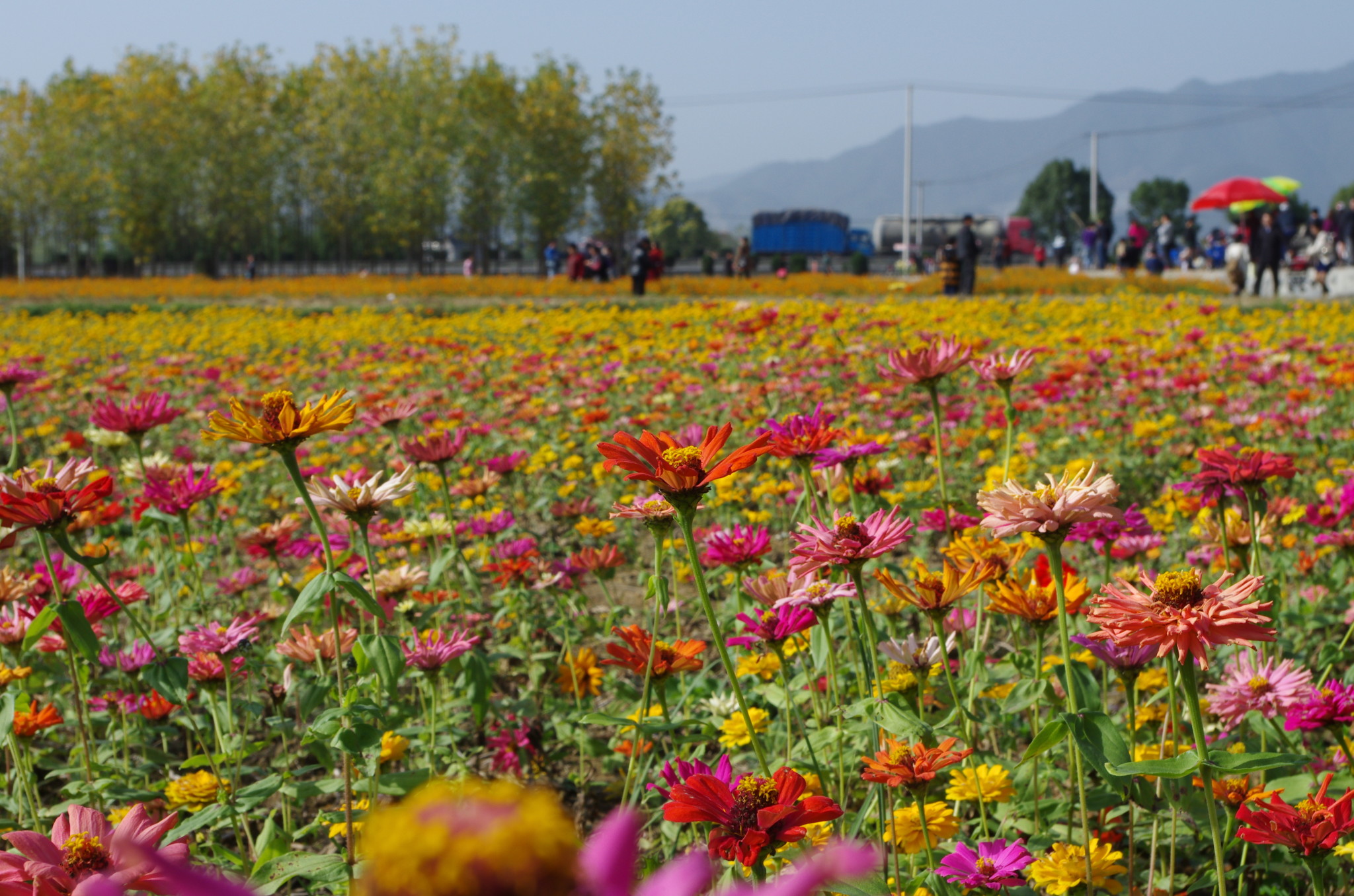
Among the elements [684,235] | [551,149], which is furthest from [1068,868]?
[684,235]

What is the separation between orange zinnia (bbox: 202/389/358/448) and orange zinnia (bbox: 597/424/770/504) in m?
0.38

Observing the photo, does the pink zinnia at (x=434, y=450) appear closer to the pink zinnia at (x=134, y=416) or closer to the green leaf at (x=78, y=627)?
the pink zinnia at (x=134, y=416)

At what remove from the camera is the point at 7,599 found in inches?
66.1

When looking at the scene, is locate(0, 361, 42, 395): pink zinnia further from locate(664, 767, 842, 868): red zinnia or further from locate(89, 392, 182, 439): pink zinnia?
locate(664, 767, 842, 868): red zinnia

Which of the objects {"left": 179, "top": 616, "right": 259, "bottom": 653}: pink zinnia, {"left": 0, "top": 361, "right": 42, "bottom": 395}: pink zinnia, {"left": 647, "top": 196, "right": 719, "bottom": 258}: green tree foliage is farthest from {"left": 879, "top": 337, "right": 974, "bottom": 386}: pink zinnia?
{"left": 647, "top": 196, "right": 719, "bottom": 258}: green tree foliage

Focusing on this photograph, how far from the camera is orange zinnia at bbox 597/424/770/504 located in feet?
3.14

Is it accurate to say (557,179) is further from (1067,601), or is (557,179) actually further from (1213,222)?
(1213,222)

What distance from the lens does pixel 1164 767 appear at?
0.96 metres

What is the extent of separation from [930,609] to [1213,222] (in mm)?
171045

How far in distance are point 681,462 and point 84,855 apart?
2.01 ft

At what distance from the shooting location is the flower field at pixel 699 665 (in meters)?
0.96

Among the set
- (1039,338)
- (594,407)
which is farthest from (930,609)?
(1039,338)

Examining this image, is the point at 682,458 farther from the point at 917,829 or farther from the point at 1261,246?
the point at 1261,246

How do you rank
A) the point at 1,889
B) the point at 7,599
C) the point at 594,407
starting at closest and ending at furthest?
1. the point at 1,889
2. the point at 7,599
3. the point at 594,407
